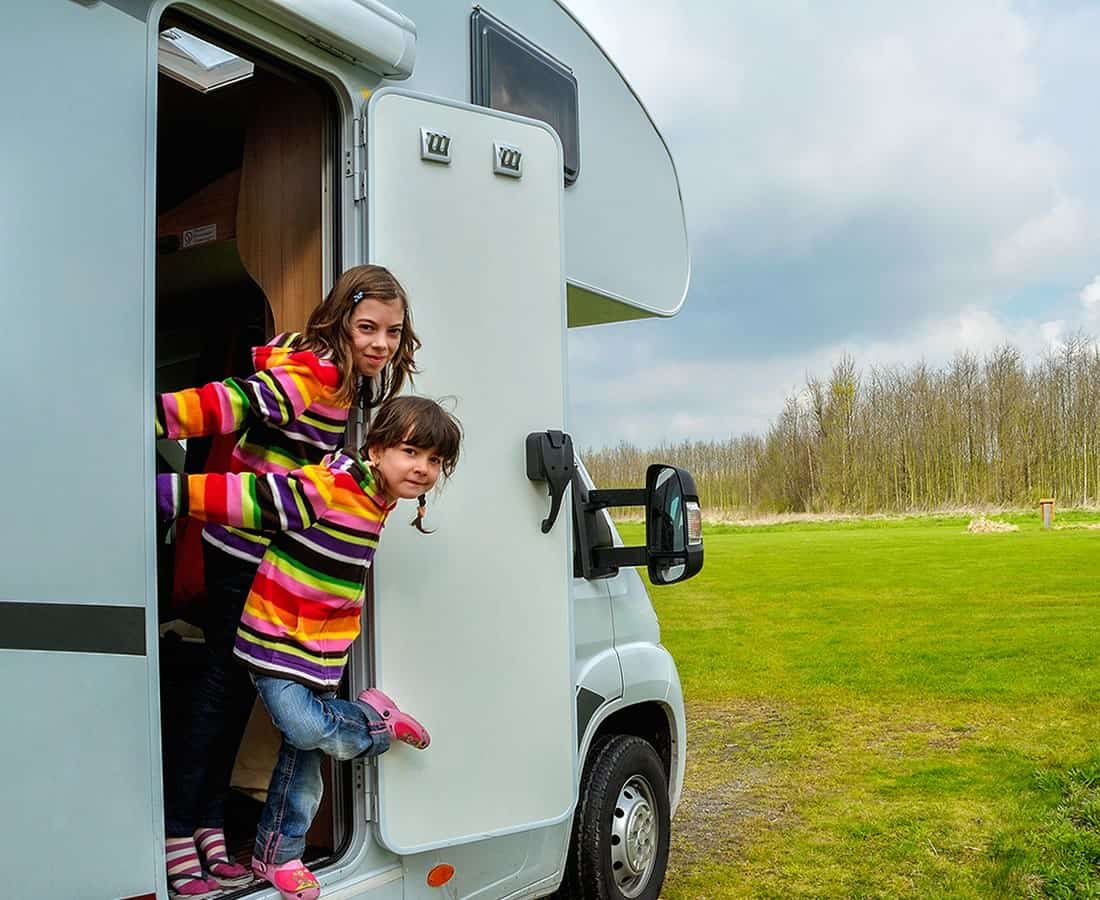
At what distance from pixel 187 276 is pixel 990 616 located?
1114 centimetres

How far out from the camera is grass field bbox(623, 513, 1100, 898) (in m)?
4.84

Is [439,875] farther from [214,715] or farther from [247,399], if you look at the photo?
[247,399]

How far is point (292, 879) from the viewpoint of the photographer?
2.34m

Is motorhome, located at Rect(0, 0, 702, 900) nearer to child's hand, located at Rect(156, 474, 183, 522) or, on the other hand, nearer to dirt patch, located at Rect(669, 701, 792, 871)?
child's hand, located at Rect(156, 474, 183, 522)

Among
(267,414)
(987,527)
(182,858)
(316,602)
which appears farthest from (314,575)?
(987,527)

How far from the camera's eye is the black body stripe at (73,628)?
69.5 inches

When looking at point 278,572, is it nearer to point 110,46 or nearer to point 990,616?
point 110,46

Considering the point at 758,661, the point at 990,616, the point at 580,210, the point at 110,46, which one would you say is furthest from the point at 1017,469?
the point at 110,46

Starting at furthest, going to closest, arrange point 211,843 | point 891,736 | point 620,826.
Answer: point 891,736, point 620,826, point 211,843

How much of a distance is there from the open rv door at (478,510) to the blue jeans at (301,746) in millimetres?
130

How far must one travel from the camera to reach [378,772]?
255 cm

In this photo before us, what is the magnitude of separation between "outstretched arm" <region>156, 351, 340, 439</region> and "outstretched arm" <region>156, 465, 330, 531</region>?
0.38 feet

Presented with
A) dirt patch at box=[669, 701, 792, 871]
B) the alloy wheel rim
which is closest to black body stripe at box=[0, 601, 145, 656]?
the alloy wheel rim

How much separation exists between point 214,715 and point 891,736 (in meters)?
6.03
